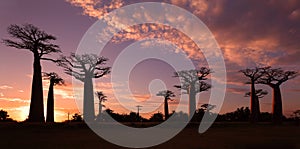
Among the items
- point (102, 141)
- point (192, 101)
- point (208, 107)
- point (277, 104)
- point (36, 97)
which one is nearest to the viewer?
point (102, 141)

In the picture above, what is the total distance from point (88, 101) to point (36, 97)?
5.63 meters

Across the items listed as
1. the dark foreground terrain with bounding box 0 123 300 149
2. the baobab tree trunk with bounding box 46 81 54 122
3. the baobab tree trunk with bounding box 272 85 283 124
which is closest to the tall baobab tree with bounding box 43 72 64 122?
the baobab tree trunk with bounding box 46 81 54 122

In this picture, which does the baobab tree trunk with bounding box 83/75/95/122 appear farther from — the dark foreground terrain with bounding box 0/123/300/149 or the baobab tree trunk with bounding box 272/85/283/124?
the baobab tree trunk with bounding box 272/85/283/124

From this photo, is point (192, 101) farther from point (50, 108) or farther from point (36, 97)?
point (36, 97)

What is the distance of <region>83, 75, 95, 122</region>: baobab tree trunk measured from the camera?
28.0 m

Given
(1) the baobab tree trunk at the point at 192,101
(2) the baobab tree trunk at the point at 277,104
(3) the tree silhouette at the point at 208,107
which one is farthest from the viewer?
(3) the tree silhouette at the point at 208,107

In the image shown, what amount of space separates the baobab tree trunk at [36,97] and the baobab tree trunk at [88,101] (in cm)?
502

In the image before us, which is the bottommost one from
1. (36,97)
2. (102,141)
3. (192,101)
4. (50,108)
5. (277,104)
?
(102,141)

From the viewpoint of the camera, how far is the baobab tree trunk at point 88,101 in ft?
91.8

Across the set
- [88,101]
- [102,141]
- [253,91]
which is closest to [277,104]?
[253,91]

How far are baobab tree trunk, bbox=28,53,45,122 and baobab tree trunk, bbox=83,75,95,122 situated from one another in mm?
5023

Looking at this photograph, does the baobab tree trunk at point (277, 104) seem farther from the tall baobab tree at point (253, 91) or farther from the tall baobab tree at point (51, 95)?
the tall baobab tree at point (51, 95)

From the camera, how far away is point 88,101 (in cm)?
2817

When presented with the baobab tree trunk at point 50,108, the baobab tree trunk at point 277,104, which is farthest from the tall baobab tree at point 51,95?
the baobab tree trunk at point 277,104
